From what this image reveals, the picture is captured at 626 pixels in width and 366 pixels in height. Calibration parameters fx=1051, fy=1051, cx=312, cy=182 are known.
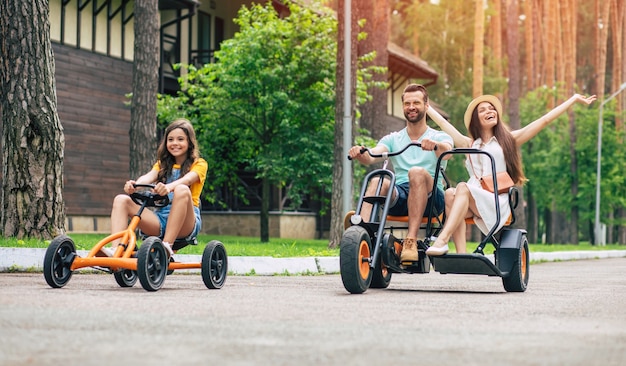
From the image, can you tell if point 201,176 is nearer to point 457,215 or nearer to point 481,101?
point 457,215

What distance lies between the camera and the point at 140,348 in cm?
467

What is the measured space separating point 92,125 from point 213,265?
19.4m

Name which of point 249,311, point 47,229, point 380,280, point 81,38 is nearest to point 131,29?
point 81,38

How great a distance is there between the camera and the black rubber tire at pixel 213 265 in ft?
28.8

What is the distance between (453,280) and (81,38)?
17133mm

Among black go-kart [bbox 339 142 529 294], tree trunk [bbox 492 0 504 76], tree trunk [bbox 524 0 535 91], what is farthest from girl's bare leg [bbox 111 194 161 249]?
tree trunk [bbox 524 0 535 91]

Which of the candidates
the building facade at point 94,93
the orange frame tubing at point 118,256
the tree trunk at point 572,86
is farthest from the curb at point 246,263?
the tree trunk at point 572,86

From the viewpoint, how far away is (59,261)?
27.2 ft

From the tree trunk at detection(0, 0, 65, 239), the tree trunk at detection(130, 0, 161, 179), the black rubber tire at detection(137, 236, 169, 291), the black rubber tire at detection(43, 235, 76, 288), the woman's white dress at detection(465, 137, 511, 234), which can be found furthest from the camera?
the tree trunk at detection(130, 0, 161, 179)

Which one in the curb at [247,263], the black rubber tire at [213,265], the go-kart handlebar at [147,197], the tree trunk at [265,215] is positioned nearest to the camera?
the go-kart handlebar at [147,197]

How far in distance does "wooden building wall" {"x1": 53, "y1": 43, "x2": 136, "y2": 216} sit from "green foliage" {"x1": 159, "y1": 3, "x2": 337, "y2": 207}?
2.24 meters

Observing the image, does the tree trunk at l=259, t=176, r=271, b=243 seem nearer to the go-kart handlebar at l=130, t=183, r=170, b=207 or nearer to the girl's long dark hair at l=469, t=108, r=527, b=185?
the girl's long dark hair at l=469, t=108, r=527, b=185

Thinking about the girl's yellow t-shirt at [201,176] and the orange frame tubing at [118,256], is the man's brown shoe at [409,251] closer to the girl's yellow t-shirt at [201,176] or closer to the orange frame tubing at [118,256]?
the girl's yellow t-shirt at [201,176]

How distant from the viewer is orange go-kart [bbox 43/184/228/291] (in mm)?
8047
